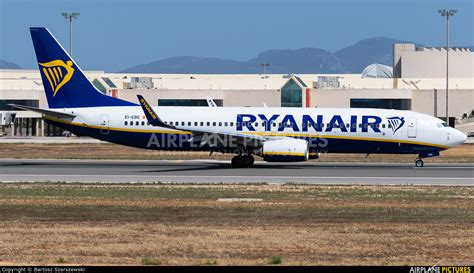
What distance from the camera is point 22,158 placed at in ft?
201

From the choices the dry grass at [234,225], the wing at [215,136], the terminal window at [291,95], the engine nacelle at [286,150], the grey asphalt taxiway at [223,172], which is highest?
the terminal window at [291,95]

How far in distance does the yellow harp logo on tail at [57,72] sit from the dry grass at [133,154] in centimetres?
1018

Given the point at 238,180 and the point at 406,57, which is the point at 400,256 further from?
the point at 406,57

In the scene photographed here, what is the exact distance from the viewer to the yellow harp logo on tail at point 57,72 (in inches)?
2078

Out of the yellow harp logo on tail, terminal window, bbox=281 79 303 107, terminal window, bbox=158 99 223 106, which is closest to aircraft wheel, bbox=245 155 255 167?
the yellow harp logo on tail

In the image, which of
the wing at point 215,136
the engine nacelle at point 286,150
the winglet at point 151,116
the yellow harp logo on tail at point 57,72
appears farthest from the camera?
the yellow harp logo on tail at point 57,72

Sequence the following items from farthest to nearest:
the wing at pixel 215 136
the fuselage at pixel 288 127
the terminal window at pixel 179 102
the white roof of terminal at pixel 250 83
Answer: the white roof of terminal at pixel 250 83 → the terminal window at pixel 179 102 → the fuselage at pixel 288 127 → the wing at pixel 215 136

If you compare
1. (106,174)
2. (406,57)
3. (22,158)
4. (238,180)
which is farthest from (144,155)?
Answer: (406,57)

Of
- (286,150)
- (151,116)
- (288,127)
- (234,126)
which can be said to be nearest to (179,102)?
(234,126)

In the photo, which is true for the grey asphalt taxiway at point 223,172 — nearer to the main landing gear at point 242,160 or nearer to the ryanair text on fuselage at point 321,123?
the main landing gear at point 242,160

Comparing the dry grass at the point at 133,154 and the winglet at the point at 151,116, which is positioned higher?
the winglet at the point at 151,116

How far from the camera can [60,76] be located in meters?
52.8

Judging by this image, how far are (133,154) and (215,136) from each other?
1728 cm

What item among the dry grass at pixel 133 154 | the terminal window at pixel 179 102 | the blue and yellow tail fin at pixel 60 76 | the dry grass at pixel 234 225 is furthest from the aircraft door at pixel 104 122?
A: the terminal window at pixel 179 102
